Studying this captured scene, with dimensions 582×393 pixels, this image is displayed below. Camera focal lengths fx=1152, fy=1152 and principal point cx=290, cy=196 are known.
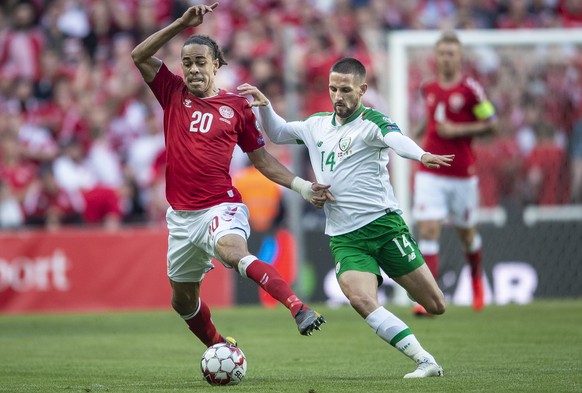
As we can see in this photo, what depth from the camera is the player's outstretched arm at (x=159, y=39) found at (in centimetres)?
877

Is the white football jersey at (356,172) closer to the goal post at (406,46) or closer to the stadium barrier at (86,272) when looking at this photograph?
the goal post at (406,46)

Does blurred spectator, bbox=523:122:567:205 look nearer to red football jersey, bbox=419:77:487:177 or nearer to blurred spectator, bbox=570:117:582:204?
blurred spectator, bbox=570:117:582:204

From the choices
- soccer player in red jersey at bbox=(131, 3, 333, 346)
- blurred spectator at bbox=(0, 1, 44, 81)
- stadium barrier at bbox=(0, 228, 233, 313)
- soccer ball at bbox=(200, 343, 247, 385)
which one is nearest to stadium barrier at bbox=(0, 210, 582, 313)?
stadium barrier at bbox=(0, 228, 233, 313)

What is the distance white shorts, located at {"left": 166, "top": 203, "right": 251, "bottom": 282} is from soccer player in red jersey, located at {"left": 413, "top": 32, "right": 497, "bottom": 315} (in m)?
5.08

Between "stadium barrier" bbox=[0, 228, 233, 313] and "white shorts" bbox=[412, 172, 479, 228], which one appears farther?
"stadium barrier" bbox=[0, 228, 233, 313]

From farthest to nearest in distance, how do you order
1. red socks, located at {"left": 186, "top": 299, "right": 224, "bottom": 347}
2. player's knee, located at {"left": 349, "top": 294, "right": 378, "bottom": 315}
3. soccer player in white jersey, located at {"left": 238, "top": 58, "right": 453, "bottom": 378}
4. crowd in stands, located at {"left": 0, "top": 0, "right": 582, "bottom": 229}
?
crowd in stands, located at {"left": 0, "top": 0, "right": 582, "bottom": 229} < red socks, located at {"left": 186, "top": 299, "right": 224, "bottom": 347} < soccer player in white jersey, located at {"left": 238, "top": 58, "right": 453, "bottom": 378} < player's knee, located at {"left": 349, "top": 294, "right": 378, "bottom": 315}

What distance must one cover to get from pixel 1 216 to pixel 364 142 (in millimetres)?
10312

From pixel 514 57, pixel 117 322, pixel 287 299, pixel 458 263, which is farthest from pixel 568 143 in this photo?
pixel 287 299

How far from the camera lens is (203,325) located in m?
9.57

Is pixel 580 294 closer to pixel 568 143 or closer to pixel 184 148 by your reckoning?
pixel 568 143

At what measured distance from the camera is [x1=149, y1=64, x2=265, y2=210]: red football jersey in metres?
9.13

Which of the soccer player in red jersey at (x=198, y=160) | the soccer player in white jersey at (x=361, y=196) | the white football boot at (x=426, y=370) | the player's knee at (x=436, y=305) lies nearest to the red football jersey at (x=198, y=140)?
the soccer player in red jersey at (x=198, y=160)

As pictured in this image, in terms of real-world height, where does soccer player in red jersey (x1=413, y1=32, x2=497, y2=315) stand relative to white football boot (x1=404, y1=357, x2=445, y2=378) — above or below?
above

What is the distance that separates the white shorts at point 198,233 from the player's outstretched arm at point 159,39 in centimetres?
118
